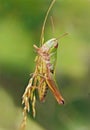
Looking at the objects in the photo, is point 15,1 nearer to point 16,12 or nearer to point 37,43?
point 16,12

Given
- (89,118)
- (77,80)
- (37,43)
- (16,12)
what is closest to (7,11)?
(16,12)

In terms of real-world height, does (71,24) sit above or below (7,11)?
below

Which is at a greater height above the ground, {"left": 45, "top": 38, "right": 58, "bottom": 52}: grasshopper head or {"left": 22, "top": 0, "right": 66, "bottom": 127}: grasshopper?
{"left": 45, "top": 38, "right": 58, "bottom": 52}: grasshopper head

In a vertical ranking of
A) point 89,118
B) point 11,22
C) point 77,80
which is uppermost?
point 11,22
